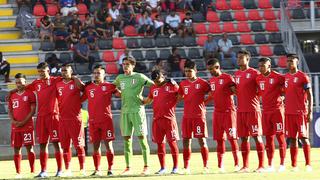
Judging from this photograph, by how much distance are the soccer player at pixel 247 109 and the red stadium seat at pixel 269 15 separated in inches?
648

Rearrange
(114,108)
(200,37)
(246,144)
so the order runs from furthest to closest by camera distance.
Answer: (200,37) < (114,108) < (246,144)

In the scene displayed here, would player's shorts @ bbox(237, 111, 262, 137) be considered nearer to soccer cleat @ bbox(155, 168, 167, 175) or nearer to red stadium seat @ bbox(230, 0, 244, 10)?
soccer cleat @ bbox(155, 168, 167, 175)

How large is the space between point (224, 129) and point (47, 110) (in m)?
3.55

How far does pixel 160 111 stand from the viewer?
22.5 metres

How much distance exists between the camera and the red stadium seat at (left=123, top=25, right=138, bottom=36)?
37219mm

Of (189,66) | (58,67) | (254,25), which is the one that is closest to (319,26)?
(254,25)

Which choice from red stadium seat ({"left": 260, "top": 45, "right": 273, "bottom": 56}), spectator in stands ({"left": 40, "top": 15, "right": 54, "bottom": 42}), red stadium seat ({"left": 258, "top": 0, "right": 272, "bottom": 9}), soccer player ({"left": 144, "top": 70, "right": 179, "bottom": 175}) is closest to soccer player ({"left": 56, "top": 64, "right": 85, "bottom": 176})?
soccer player ({"left": 144, "top": 70, "right": 179, "bottom": 175})

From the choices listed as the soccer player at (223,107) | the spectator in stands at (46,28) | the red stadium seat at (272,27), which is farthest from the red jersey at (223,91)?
the red stadium seat at (272,27)

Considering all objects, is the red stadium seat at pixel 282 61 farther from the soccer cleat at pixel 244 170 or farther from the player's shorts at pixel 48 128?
the player's shorts at pixel 48 128

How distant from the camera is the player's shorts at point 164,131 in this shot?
22403mm

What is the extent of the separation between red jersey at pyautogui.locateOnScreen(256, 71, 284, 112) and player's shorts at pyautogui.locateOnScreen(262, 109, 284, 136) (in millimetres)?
99

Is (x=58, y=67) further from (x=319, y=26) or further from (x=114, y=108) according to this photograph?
(x=319, y=26)

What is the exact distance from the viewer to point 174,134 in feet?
73.6

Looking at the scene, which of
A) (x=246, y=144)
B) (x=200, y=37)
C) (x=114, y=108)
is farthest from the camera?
(x=200, y=37)
